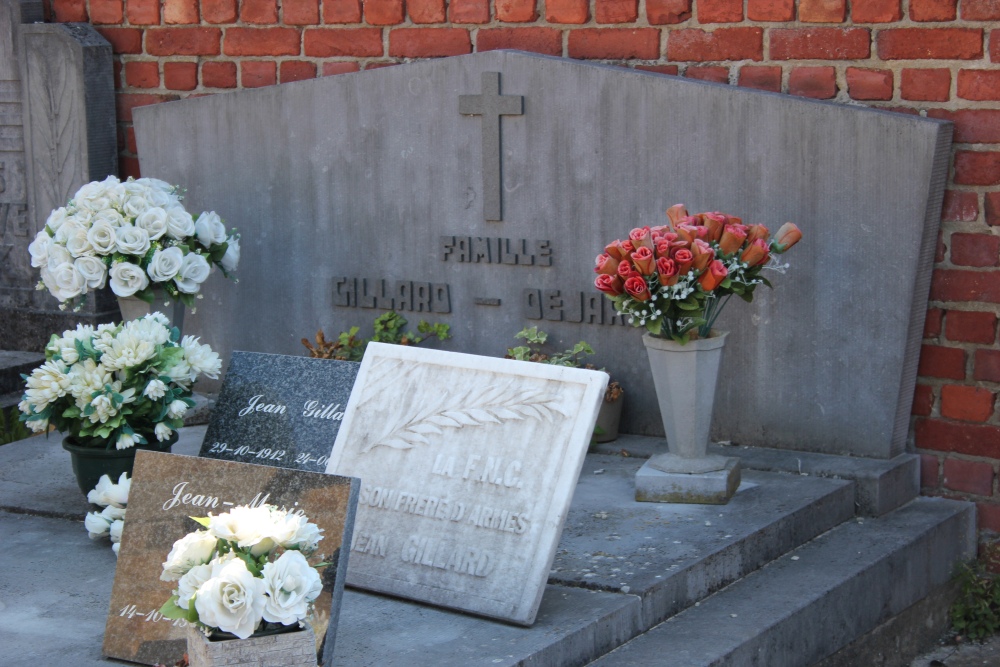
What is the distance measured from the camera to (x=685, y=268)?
3334 millimetres

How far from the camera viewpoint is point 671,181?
3.96 m

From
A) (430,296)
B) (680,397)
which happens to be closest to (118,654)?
(680,397)

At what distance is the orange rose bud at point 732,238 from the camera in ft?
11.2

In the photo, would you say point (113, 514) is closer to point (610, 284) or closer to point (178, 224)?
point (178, 224)

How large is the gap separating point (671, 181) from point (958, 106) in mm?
831

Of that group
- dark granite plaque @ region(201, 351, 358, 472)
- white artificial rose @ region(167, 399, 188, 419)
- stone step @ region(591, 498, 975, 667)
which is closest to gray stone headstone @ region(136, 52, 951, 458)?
stone step @ region(591, 498, 975, 667)

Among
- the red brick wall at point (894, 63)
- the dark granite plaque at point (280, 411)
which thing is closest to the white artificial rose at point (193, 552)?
the dark granite plaque at point (280, 411)

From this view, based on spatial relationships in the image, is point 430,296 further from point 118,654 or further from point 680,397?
point 118,654

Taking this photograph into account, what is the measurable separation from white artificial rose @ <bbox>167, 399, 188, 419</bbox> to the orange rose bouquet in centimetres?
112

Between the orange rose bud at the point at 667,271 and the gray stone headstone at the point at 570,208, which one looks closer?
the orange rose bud at the point at 667,271

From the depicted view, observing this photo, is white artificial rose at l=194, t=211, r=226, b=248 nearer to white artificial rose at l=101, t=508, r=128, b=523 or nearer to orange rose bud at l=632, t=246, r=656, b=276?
white artificial rose at l=101, t=508, r=128, b=523

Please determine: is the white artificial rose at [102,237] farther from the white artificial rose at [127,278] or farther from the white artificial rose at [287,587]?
the white artificial rose at [287,587]

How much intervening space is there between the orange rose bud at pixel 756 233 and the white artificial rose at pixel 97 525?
1.79 metres

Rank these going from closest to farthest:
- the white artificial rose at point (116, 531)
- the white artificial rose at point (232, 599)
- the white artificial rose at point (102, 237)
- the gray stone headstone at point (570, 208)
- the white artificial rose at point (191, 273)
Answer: the white artificial rose at point (232, 599), the white artificial rose at point (116, 531), the gray stone headstone at point (570, 208), the white artificial rose at point (102, 237), the white artificial rose at point (191, 273)
